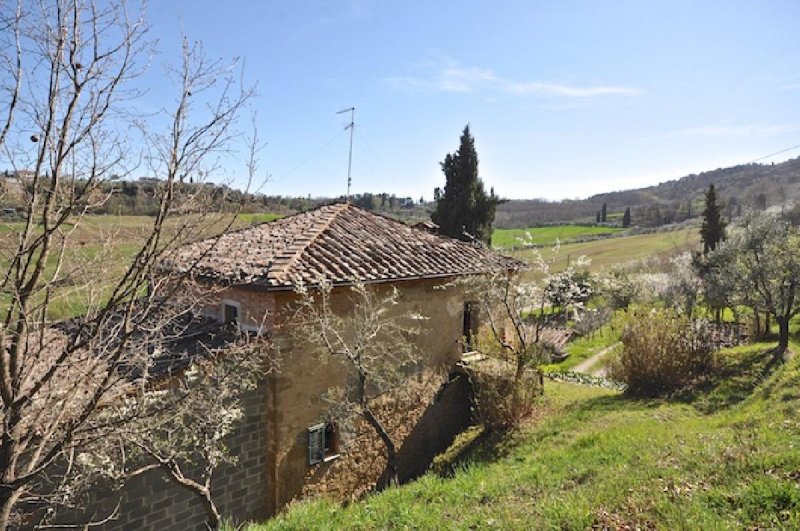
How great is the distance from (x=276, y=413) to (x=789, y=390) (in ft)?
36.3

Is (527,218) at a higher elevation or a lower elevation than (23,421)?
higher

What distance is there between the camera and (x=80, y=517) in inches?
270

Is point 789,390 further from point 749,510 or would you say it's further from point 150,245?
point 150,245

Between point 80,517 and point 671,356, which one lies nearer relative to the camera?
point 80,517

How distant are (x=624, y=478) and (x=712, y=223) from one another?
125 feet

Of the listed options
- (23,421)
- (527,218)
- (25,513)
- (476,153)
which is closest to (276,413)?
(25,513)

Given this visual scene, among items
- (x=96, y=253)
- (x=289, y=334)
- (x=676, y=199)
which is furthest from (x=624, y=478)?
(x=676, y=199)

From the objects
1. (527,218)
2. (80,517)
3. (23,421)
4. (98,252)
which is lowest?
(80,517)

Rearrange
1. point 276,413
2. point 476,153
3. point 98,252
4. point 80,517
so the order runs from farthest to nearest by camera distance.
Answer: point 476,153 < point 276,413 < point 80,517 < point 98,252

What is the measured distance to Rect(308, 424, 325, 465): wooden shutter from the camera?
941cm

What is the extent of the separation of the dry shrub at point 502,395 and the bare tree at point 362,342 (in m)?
1.90

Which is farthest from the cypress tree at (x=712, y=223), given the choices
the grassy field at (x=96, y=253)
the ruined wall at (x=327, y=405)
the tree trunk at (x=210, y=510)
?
the grassy field at (x=96, y=253)

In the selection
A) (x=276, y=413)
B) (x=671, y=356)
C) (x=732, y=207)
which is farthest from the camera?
(x=732, y=207)

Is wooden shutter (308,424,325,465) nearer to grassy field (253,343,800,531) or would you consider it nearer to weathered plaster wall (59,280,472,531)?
weathered plaster wall (59,280,472,531)
